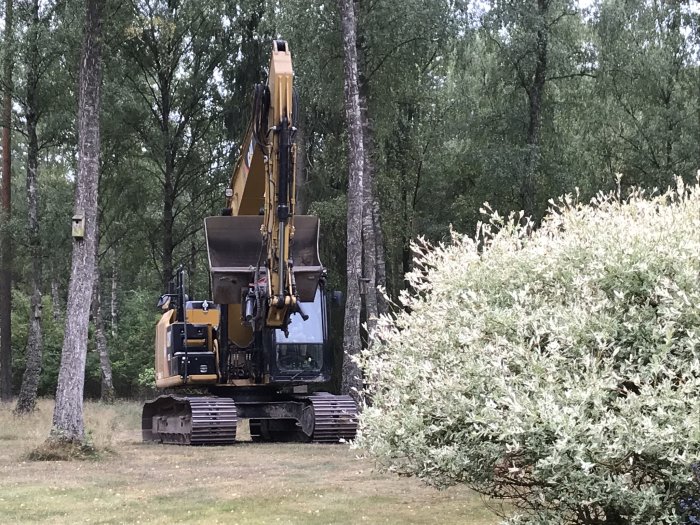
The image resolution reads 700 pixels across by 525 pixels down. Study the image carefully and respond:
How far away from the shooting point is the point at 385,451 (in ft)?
19.8

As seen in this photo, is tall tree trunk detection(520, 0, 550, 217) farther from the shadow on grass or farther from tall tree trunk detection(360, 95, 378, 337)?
the shadow on grass

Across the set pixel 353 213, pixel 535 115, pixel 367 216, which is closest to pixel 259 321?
pixel 353 213

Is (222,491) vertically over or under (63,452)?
under

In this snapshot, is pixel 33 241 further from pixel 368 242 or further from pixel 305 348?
pixel 305 348

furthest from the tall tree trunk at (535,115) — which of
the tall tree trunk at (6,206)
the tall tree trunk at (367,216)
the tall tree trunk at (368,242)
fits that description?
the tall tree trunk at (6,206)

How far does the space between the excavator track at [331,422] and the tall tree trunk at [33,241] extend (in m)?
8.01

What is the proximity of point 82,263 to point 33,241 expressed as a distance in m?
8.58

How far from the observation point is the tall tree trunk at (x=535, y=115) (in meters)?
24.9

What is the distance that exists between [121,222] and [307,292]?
2194cm

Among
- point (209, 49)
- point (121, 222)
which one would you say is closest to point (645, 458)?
point (209, 49)

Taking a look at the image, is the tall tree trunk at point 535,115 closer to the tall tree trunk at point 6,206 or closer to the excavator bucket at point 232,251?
the excavator bucket at point 232,251

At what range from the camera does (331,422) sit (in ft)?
47.4

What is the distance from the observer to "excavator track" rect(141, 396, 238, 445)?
14242 millimetres

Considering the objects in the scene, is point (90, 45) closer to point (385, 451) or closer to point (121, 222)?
point (385, 451)
